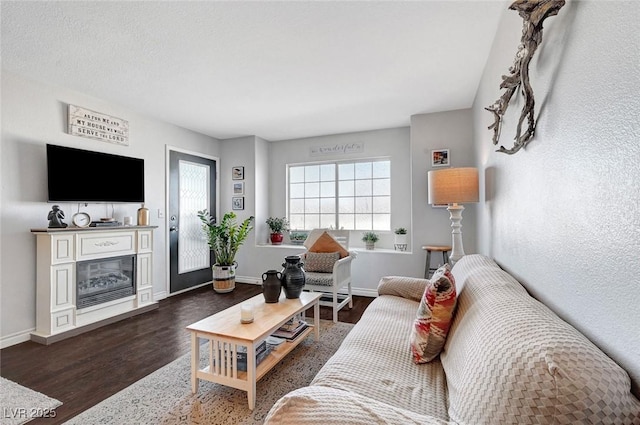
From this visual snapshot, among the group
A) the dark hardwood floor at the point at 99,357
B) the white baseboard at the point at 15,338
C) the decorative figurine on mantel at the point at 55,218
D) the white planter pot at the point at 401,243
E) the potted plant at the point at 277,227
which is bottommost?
the dark hardwood floor at the point at 99,357

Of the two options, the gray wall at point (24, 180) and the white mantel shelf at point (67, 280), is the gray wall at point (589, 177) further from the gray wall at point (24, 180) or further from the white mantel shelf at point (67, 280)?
the gray wall at point (24, 180)

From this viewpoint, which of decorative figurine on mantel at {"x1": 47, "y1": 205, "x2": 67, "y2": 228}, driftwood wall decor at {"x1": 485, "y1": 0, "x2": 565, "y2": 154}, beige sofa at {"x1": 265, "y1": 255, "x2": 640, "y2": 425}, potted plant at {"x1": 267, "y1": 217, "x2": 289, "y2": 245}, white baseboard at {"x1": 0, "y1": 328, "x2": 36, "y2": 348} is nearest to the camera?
beige sofa at {"x1": 265, "y1": 255, "x2": 640, "y2": 425}

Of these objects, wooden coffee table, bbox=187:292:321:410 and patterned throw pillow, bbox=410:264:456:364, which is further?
wooden coffee table, bbox=187:292:321:410

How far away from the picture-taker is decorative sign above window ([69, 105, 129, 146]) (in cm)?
310

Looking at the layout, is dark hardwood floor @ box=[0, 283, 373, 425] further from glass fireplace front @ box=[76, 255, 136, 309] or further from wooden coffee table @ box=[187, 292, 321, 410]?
wooden coffee table @ box=[187, 292, 321, 410]

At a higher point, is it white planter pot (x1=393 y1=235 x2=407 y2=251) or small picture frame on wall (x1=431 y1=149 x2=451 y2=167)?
small picture frame on wall (x1=431 y1=149 x2=451 y2=167)

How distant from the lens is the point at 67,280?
2820 millimetres

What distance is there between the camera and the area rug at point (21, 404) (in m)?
1.66

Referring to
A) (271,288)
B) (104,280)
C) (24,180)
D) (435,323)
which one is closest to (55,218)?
(24,180)

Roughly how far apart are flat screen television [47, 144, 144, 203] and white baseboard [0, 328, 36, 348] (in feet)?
4.07

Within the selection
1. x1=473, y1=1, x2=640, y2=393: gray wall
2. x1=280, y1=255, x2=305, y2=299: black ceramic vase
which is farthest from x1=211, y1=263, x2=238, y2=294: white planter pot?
x1=473, y1=1, x2=640, y2=393: gray wall

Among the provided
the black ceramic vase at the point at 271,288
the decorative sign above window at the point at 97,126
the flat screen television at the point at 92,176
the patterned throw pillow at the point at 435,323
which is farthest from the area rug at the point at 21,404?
the decorative sign above window at the point at 97,126

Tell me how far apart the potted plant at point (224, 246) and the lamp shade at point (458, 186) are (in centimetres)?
300

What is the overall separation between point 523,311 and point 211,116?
3947 mm
